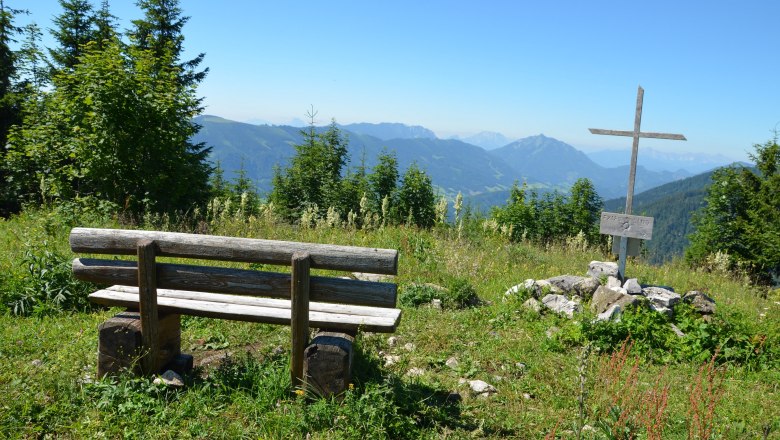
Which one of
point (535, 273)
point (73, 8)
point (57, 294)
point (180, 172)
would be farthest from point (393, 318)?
point (73, 8)

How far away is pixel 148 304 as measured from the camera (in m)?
4.22

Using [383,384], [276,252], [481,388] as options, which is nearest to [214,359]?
[276,252]

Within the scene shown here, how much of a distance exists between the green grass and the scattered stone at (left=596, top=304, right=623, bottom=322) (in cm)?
41

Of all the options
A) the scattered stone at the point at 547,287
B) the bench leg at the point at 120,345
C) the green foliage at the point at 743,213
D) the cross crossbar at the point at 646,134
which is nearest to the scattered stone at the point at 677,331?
the scattered stone at the point at 547,287

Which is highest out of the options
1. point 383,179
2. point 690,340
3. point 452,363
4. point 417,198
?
point 383,179

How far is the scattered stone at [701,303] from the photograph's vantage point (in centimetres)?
704

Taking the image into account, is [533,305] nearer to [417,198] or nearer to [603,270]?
[603,270]

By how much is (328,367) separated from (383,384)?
51 centimetres

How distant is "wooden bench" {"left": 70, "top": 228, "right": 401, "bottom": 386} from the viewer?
401 cm

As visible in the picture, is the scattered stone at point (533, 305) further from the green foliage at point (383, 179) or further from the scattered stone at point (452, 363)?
the green foliage at point (383, 179)

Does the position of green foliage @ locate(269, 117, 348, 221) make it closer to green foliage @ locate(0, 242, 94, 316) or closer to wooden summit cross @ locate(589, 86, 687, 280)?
wooden summit cross @ locate(589, 86, 687, 280)

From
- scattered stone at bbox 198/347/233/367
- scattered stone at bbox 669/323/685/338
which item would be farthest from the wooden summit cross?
scattered stone at bbox 198/347/233/367

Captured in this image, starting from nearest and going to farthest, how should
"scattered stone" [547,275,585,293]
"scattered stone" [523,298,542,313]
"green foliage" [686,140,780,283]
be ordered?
"scattered stone" [523,298,542,313]
"scattered stone" [547,275,585,293]
"green foliage" [686,140,780,283]

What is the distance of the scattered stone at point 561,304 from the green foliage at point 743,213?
24912 mm
